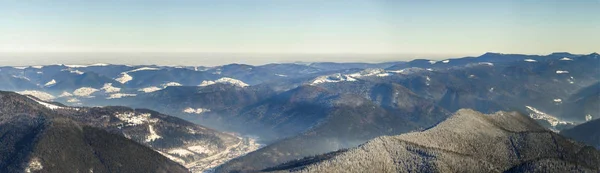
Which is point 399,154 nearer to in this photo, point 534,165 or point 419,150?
point 419,150

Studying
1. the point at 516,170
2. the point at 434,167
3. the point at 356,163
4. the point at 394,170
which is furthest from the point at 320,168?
the point at 516,170

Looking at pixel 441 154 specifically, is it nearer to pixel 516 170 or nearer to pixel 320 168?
pixel 516 170

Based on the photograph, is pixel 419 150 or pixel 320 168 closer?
pixel 320 168

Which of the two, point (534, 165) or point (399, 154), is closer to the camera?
point (534, 165)

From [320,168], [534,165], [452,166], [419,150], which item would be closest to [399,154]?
[419,150]

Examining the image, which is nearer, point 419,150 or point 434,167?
point 434,167

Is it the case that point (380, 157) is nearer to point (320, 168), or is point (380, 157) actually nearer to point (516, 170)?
point (320, 168)

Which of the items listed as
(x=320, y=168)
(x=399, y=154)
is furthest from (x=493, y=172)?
(x=320, y=168)

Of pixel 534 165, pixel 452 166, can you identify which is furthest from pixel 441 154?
pixel 534 165
